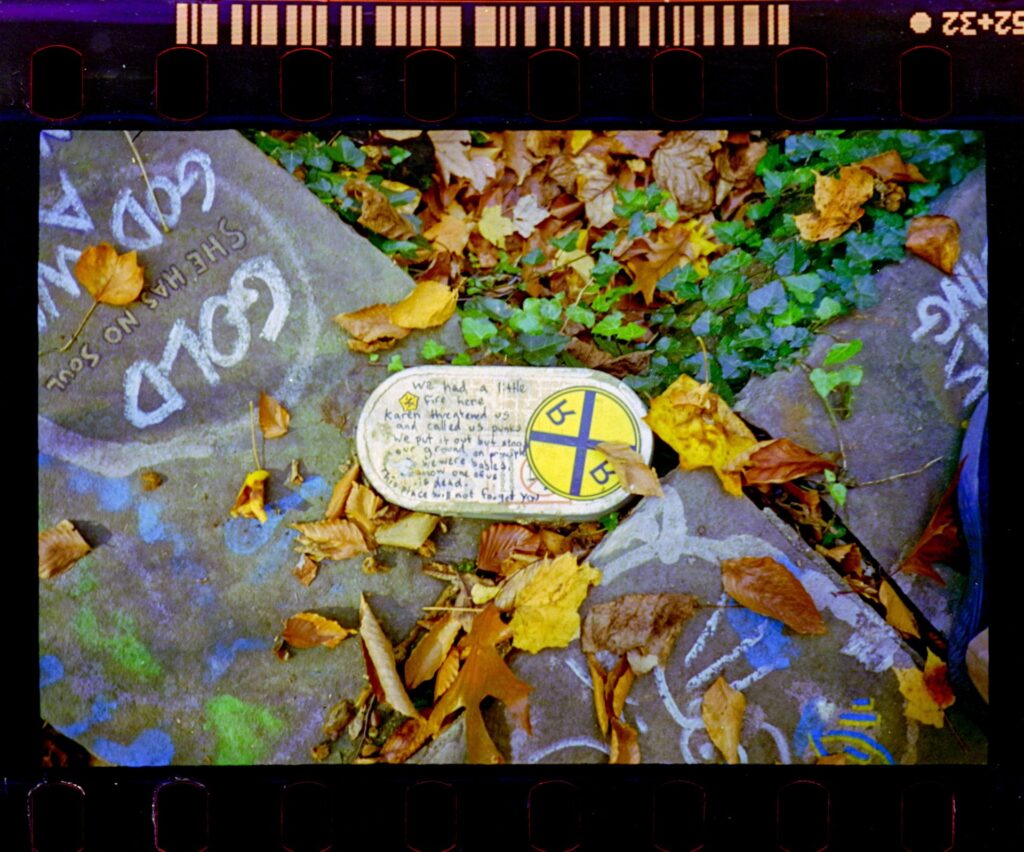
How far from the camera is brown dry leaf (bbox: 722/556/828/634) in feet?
7.66

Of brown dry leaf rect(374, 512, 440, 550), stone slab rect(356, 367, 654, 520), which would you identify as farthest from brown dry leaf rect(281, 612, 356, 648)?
stone slab rect(356, 367, 654, 520)

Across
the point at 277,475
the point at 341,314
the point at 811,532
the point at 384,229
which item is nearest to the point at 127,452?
the point at 277,475

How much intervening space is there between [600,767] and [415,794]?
0.54 metres

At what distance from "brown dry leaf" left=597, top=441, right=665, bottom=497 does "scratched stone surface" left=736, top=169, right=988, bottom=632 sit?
33 cm

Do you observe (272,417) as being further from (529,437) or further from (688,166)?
(688,166)

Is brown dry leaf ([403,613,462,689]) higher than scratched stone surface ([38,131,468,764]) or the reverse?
the reverse

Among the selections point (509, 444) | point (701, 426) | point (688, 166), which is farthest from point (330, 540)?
point (688, 166)

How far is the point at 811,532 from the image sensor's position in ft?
7.78

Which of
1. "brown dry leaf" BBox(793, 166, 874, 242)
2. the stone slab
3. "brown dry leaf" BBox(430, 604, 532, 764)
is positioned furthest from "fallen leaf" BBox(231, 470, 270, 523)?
"brown dry leaf" BBox(793, 166, 874, 242)

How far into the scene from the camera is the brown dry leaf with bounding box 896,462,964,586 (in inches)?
92.3

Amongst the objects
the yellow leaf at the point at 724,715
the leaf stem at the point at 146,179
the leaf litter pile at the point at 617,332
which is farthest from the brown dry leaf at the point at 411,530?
the leaf stem at the point at 146,179

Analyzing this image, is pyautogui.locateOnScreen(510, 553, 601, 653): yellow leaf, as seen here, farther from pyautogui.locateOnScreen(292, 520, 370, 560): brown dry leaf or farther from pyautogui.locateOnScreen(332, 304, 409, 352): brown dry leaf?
pyautogui.locateOnScreen(332, 304, 409, 352): brown dry leaf

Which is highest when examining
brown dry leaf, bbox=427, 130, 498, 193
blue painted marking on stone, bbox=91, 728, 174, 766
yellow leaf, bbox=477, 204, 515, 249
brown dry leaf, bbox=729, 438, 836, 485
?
brown dry leaf, bbox=427, 130, 498, 193

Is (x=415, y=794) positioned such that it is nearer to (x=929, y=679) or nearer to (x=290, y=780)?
(x=290, y=780)
